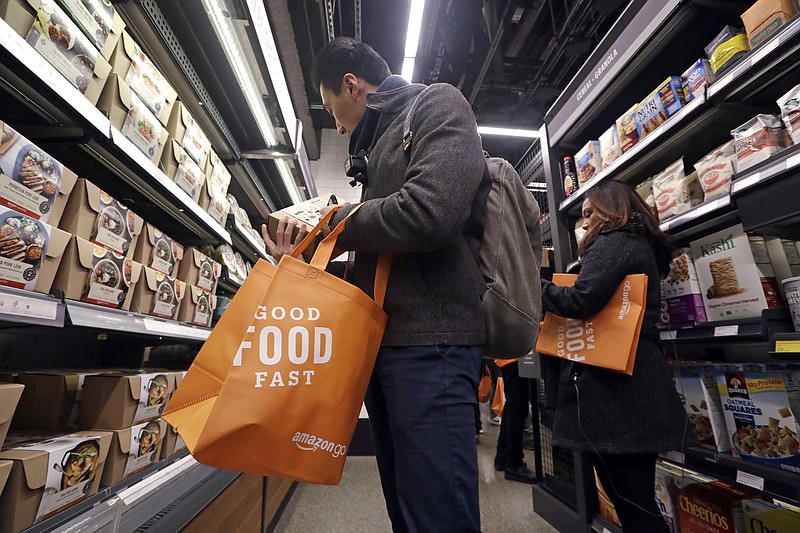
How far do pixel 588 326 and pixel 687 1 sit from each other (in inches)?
51.7

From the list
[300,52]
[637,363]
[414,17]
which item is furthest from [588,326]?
[300,52]

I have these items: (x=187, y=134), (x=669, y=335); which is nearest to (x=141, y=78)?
(x=187, y=134)

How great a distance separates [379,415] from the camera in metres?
0.94

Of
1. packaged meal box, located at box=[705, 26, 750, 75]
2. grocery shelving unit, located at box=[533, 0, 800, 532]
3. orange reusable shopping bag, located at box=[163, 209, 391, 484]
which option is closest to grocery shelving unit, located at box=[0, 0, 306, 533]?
orange reusable shopping bag, located at box=[163, 209, 391, 484]

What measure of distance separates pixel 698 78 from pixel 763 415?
1262mm

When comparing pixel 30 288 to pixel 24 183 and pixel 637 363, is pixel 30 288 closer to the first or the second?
pixel 24 183

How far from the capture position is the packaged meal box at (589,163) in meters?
2.16

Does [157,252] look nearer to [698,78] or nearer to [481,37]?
[698,78]

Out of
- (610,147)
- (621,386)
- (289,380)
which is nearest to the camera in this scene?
(289,380)

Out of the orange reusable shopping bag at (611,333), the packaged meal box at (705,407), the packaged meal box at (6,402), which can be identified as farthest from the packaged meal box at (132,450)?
the packaged meal box at (705,407)

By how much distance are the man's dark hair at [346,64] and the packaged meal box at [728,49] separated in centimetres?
122

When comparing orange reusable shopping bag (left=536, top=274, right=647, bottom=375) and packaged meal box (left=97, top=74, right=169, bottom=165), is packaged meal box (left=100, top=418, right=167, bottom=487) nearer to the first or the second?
packaged meal box (left=97, top=74, right=169, bottom=165)

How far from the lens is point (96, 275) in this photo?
1029 mm

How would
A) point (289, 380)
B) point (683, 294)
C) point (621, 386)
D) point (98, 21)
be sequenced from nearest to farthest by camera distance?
point (289, 380) < point (98, 21) < point (621, 386) < point (683, 294)
